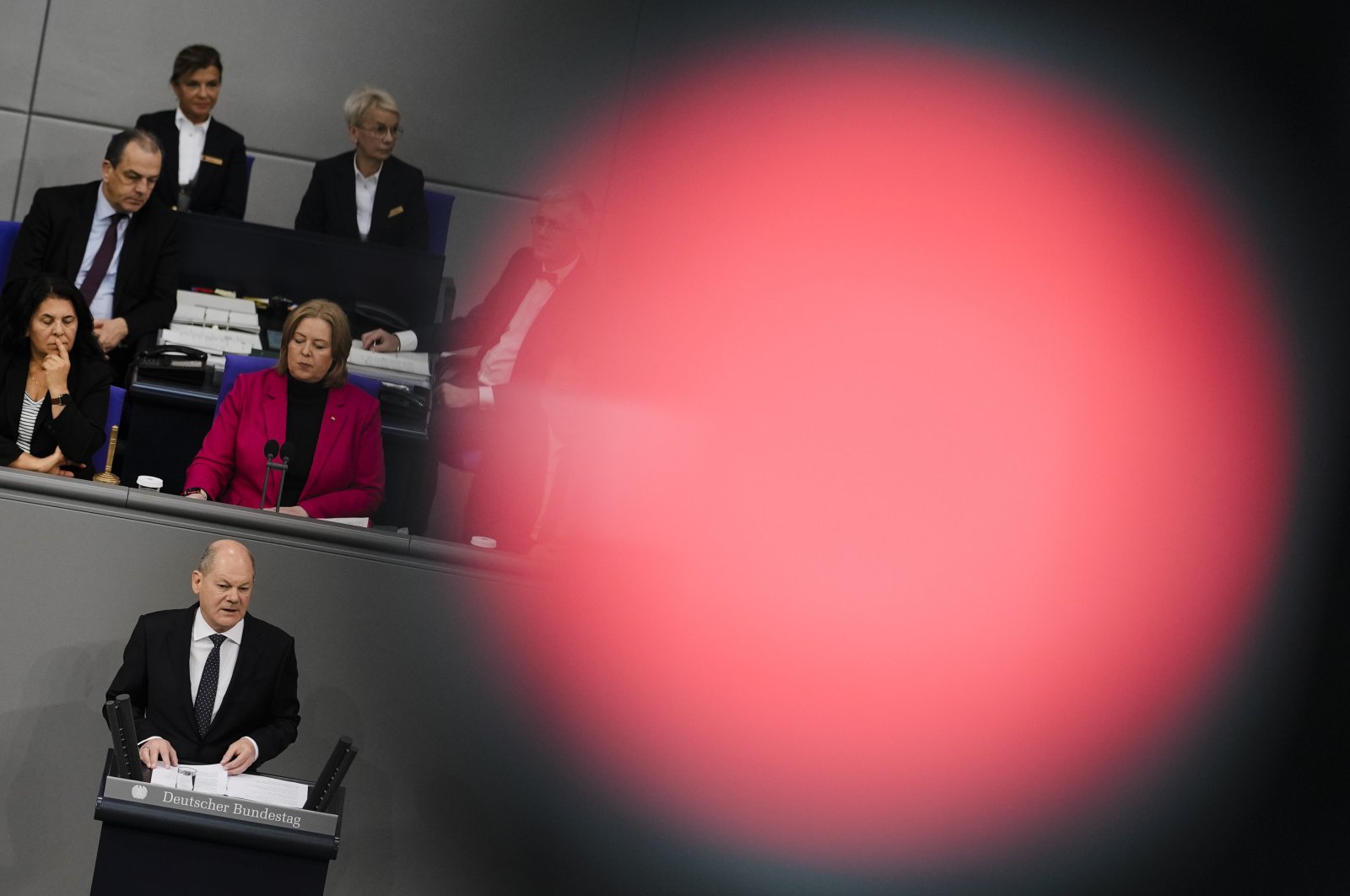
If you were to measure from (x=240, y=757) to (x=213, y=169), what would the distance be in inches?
97.6

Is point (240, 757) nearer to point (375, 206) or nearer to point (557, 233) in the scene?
point (557, 233)

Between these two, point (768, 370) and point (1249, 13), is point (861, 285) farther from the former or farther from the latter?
point (1249, 13)

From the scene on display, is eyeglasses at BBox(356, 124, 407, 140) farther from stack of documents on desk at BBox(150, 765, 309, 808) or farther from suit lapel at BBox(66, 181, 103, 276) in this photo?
stack of documents on desk at BBox(150, 765, 309, 808)

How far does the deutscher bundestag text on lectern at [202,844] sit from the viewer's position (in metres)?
2.30

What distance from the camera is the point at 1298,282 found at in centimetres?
357

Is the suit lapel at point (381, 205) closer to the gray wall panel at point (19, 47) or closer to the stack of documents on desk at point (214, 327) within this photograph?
the stack of documents on desk at point (214, 327)

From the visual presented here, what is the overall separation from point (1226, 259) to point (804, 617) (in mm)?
1342

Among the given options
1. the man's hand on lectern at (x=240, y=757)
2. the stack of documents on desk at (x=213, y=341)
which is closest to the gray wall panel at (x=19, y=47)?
the stack of documents on desk at (x=213, y=341)

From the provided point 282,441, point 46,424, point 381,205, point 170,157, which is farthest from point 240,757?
point 170,157

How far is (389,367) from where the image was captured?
388 centimetres

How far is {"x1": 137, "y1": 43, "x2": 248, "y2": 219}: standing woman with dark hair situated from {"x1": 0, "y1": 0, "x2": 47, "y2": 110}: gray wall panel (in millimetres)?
833

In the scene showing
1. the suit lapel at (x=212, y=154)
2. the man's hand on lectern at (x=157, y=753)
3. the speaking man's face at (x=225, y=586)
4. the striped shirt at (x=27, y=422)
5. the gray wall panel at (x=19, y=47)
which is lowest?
the man's hand on lectern at (x=157, y=753)

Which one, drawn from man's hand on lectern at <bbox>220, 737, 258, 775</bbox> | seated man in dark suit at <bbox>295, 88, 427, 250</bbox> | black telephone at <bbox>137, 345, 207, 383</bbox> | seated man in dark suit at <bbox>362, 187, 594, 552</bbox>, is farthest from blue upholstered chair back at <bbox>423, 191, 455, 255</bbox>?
man's hand on lectern at <bbox>220, 737, 258, 775</bbox>

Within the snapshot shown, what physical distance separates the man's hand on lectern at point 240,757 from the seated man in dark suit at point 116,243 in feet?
4.98
